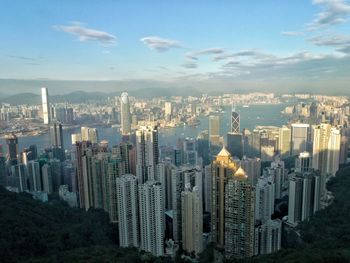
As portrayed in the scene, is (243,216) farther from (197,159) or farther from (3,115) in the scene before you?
(3,115)

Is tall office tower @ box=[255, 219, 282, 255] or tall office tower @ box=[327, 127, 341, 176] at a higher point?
tall office tower @ box=[327, 127, 341, 176]

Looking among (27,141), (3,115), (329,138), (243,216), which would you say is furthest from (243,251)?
(27,141)

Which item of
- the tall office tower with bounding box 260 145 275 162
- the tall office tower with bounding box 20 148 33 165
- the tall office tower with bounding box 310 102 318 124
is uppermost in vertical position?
the tall office tower with bounding box 310 102 318 124

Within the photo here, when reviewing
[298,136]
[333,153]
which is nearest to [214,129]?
[298,136]

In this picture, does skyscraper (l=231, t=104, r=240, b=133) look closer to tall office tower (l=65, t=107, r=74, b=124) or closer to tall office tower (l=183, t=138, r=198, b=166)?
tall office tower (l=183, t=138, r=198, b=166)

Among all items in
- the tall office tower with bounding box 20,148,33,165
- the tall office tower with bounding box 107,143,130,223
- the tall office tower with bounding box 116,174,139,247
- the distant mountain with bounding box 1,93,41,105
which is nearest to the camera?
the tall office tower with bounding box 116,174,139,247

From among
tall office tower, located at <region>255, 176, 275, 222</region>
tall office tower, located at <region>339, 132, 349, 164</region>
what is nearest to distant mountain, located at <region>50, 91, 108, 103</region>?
tall office tower, located at <region>255, 176, 275, 222</region>

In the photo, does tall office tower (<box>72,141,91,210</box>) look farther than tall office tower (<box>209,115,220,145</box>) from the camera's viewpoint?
No

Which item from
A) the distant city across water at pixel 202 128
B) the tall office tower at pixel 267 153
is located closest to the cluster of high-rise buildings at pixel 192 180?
the tall office tower at pixel 267 153
